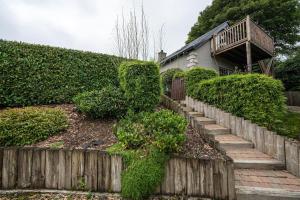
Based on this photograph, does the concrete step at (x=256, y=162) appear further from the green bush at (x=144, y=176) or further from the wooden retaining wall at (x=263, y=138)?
the green bush at (x=144, y=176)

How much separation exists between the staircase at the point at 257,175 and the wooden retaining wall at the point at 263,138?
0.35 feet

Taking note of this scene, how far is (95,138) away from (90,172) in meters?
1.23

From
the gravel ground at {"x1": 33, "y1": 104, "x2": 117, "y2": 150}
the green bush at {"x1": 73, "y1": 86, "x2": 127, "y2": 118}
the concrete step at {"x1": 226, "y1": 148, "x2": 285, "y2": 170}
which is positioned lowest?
the concrete step at {"x1": 226, "y1": 148, "x2": 285, "y2": 170}

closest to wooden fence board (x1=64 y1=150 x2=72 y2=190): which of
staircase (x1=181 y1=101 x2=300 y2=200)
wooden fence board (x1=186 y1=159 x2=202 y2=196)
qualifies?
wooden fence board (x1=186 y1=159 x2=202 y2=196)

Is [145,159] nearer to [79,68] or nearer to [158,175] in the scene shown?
[158,175]

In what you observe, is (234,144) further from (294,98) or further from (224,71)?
(294,98)

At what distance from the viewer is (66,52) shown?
22.4 ft

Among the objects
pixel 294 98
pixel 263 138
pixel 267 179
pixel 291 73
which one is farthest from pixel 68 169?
pixel 291 73

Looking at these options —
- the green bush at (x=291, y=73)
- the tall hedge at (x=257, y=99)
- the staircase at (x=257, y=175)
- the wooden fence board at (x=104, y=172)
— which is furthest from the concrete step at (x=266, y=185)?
the green bush at (x=291, y=73)

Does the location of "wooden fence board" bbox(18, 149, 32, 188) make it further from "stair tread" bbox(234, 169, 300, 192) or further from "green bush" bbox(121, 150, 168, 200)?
"stair tread" bbox(234, 169, 300, 192)

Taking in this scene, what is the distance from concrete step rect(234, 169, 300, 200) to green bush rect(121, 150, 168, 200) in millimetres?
1129

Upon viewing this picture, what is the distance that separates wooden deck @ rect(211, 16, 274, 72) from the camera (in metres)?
8.57

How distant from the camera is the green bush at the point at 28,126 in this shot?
4023mm

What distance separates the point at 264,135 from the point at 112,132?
3.17m
